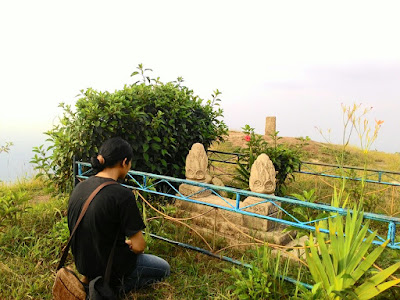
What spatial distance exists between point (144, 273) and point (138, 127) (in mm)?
2899

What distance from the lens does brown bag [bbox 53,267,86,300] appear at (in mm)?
2312

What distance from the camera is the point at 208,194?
5.09 meters

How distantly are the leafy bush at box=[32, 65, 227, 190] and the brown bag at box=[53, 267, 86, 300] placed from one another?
8.48 feet

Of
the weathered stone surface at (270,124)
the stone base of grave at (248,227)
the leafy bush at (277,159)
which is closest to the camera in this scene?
the stone base of grave at (248,227)

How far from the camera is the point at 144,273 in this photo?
2809 mm

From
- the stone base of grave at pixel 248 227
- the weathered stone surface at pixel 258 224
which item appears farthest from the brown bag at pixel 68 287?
the weathered stone surface at pixel 258 224

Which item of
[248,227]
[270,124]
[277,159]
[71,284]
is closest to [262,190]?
[248,227]

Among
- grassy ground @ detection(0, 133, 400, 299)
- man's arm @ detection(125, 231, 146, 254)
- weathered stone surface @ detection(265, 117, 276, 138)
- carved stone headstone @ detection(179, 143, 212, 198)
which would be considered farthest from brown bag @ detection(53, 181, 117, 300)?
weathered stone surface @ detection(265, 117, 276, 138)

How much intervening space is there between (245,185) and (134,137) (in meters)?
2.41

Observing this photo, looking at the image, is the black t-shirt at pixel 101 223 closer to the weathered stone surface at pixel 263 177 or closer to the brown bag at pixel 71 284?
the brown bag at pixel 71 284

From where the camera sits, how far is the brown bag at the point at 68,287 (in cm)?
231

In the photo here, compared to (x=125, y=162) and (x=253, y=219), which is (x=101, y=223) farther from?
(x=253, y=219)

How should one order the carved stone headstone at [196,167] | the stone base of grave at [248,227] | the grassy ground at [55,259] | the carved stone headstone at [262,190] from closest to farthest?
the grassy ground at [55,259] < the stone base of grave at [248,227] < the carved stone headstone at [262,190] < the carved stone headstone at [196,167]

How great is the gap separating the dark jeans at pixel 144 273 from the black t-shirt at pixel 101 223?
310 millimetres
